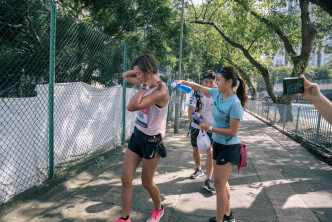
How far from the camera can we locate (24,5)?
11.7 ft

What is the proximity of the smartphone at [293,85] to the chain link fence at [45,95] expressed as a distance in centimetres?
315

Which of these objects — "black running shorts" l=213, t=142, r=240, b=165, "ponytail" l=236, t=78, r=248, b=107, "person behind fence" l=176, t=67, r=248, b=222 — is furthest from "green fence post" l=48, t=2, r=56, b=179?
"ponytail" l=236, t=78, r=248, b=107

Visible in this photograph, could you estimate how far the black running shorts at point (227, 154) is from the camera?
267 centimetres

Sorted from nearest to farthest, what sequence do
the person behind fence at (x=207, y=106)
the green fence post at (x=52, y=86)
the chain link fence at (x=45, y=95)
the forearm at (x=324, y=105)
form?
the forearm at (x=324, y=105), the chain link fence at (x=45, y=95), the green fence post at (x=52, y=86), the person behind fence at (x=207, y=106)

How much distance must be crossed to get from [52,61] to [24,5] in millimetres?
863

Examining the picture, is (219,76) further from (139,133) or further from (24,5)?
(24,5)

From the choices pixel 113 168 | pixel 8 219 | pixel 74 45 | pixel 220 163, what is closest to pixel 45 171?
pixel 8 219

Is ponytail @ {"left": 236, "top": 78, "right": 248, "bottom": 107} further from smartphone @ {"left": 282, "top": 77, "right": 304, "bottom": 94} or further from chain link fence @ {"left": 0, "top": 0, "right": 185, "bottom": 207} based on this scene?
chain link fence @ {"left": 0, "top": 0, "right": 185, "bottom": 207}

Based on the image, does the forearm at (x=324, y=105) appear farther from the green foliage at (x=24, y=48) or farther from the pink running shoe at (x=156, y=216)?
the green foliage at (x=24, y=48)

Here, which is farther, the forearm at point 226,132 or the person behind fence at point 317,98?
the forearm at point 226,132

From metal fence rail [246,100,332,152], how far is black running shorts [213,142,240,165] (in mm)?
5336

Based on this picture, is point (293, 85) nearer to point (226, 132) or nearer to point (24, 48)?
point (226, 132)

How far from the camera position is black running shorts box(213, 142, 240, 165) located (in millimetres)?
2670

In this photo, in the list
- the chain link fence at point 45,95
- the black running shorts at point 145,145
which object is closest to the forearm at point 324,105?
the black running shorts at point 145,145
